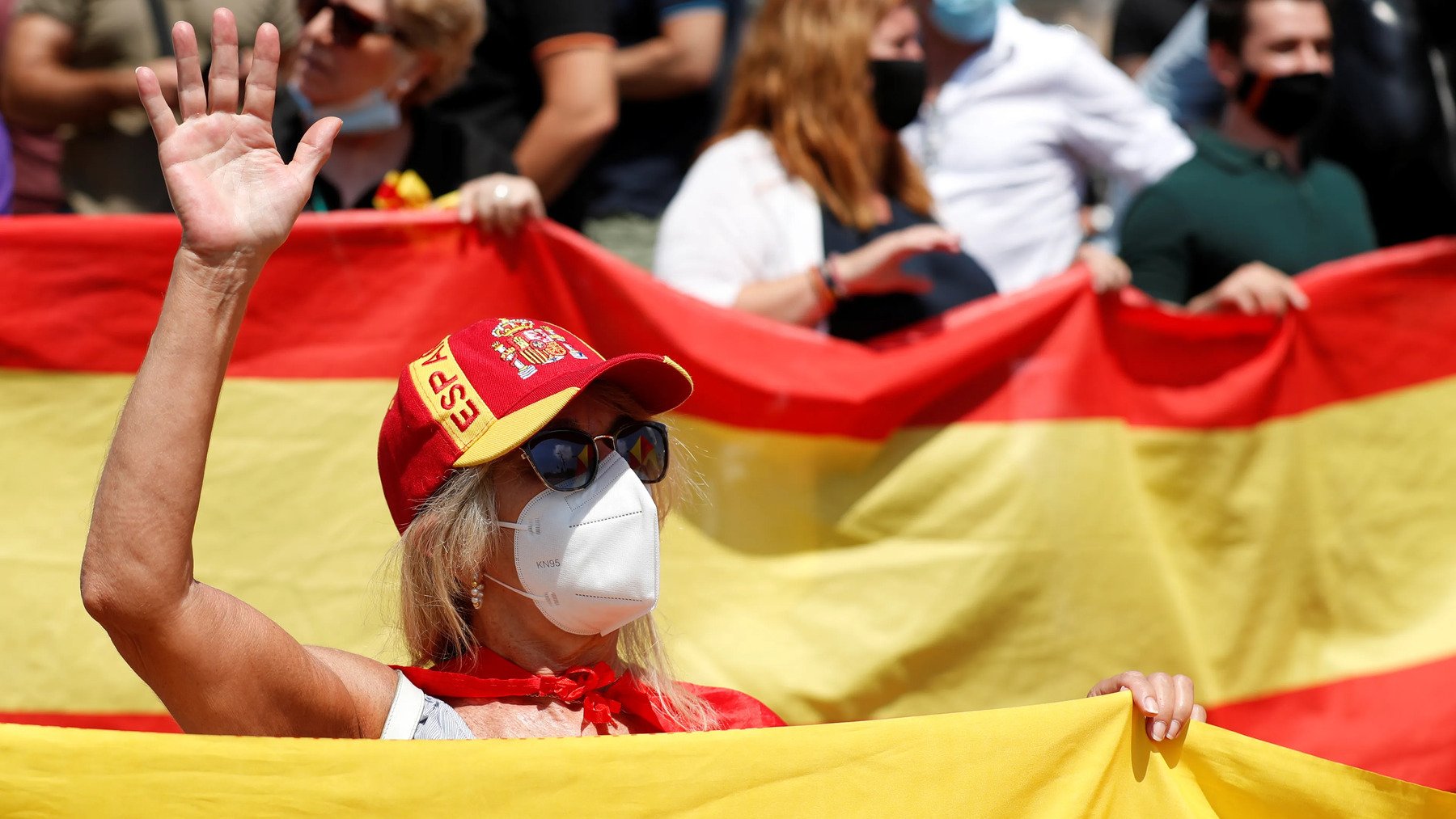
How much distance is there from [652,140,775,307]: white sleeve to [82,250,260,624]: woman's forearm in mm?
2130

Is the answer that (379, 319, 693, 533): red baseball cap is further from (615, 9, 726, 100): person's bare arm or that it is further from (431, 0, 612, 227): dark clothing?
(615, 9, 726, 100): person's bare arm

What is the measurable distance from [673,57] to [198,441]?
3.14m

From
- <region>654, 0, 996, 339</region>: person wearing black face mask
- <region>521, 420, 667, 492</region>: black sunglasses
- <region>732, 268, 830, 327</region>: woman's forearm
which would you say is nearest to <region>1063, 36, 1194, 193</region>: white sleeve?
<region>654, 0, 996, 339</region>: person wearing black face mask

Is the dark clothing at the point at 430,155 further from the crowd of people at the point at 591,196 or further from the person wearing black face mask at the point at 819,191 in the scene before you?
the person wearing black face mask at the point at 819,191

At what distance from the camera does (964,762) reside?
2.01m

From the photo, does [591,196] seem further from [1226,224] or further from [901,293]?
[1226,224]

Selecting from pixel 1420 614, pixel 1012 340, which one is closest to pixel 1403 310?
pixel 1420 614

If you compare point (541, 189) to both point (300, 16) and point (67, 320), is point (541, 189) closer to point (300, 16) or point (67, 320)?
point (300, 16)

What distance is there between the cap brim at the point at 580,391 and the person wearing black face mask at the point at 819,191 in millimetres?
1500

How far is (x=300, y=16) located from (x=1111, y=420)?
2.19 meters

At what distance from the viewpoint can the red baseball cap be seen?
199 centimetres

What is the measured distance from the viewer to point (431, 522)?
81.4 inches

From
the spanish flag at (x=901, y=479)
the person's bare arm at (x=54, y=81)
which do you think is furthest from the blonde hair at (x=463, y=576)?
the person's bare arm at (x=54, y=81)

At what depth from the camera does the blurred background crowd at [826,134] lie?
380 centimetres
